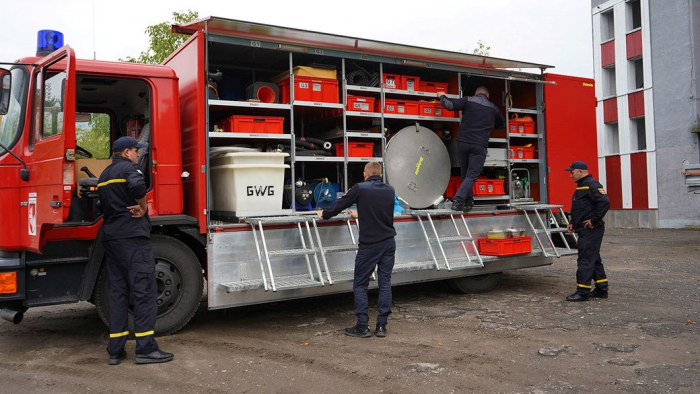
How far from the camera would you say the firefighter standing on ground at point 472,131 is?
798cm

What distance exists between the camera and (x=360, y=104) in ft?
24.6

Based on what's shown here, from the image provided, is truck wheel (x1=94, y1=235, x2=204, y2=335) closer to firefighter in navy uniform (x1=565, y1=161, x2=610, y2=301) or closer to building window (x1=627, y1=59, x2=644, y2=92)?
firefighter in navy uniform (x1=565, y1=161, x2=610, y2=301)

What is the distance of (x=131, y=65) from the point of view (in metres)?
5.98

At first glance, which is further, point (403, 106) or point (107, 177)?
point (403, 106)

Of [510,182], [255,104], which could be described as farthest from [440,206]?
[255,104]

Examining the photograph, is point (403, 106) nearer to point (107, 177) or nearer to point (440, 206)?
point (440, 206)

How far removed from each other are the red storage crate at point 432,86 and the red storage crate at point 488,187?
1.45 meters

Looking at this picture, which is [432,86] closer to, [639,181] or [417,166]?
[417,166]

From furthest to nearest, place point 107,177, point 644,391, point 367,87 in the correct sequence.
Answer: point 367,87, point 107,177, point 644,391

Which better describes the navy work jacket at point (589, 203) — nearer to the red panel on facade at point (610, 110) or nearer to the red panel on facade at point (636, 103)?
the red panel on facade at point (636, 103)

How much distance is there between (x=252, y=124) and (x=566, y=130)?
527 centimetres

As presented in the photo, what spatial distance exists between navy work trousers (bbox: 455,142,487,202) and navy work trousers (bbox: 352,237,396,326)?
2.15m

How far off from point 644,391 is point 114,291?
446 centimetres

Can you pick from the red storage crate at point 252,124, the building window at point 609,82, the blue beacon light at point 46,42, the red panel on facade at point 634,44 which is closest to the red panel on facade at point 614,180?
the building window at point 609,82
